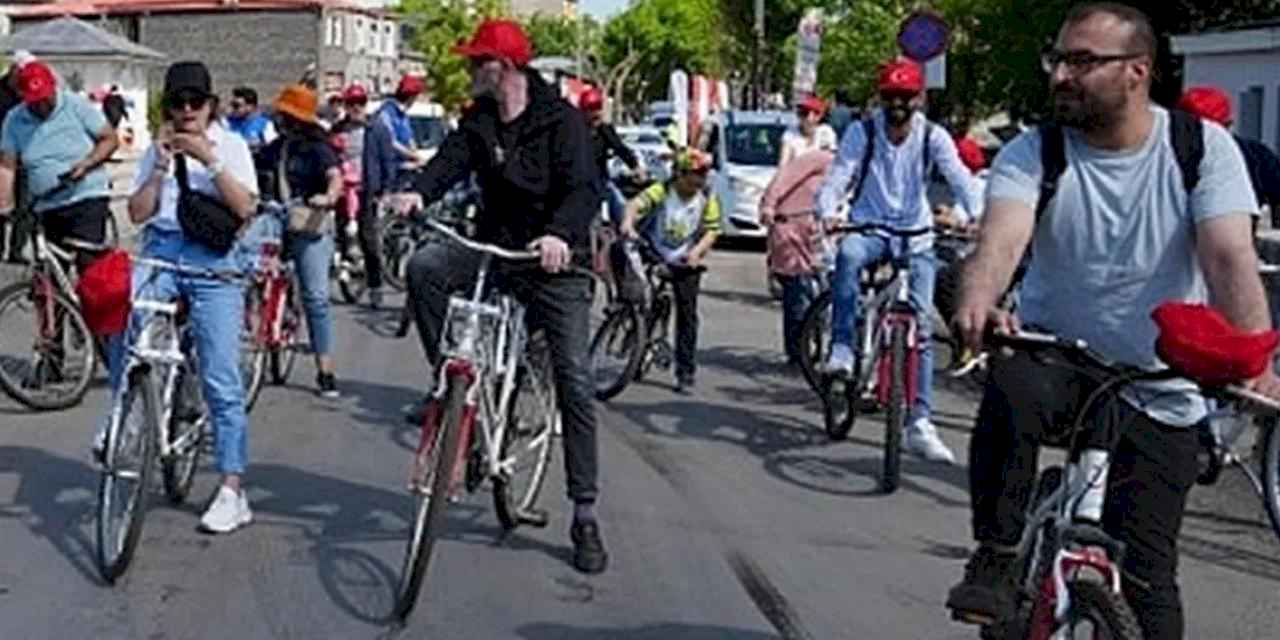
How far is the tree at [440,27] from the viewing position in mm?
78125

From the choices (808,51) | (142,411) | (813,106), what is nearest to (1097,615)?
(142,411)

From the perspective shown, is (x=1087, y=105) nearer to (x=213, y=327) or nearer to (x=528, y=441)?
(x=528, y=441)

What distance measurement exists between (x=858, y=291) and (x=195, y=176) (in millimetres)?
3949

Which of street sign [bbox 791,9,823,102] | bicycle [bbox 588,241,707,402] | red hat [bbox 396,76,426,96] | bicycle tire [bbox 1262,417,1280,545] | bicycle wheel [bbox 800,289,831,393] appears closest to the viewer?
bicycle tire [bbox 1262,417,1280,545]

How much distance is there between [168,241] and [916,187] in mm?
4109

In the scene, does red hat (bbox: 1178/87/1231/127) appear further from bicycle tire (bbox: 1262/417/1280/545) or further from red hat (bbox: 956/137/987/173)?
red hat (bbox: 956/137/987/173)

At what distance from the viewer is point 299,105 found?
1210 centimetres

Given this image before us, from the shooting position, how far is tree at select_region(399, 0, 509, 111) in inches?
3076

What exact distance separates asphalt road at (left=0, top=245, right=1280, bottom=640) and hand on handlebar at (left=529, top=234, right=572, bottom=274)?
1099 millimetres

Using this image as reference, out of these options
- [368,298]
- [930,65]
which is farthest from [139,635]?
[930,65]

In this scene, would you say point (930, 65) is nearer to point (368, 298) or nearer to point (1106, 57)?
point (368, 298)

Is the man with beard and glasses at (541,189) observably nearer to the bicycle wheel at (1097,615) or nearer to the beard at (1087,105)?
the beard at (1087,105)

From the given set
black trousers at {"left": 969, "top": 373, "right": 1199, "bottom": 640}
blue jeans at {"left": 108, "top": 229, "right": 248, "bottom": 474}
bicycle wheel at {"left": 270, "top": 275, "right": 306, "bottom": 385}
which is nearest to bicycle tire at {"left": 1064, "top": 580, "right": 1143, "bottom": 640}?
black trousers at {"left": 969, "top": 373, "right": 1199, "bottom": 640}

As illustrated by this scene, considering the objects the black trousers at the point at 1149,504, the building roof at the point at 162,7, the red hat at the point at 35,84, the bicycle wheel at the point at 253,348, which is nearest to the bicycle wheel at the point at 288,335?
the bicycle wheel at the point at 253,348
